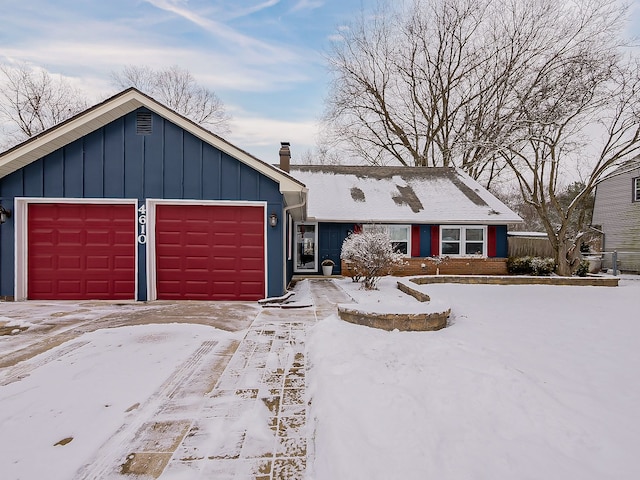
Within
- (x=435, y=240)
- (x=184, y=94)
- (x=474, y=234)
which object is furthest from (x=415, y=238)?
(x=184, y=94)

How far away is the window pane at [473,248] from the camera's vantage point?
14320 millimetres

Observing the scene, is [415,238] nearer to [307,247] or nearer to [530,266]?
[307,247]

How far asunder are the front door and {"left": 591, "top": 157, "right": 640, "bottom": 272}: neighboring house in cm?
1608

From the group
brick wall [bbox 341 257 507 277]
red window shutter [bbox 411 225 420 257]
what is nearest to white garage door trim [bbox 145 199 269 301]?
brick wall [bbox 341 257 507 277]

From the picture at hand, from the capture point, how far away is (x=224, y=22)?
12.0 meters

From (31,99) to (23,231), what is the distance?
18.5 m

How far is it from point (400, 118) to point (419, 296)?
20.6 m

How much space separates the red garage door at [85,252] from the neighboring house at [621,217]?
22241 millimetres

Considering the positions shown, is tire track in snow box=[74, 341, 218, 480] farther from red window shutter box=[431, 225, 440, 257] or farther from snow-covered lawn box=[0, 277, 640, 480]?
red window shutter box=[431, 225, 440, 257]

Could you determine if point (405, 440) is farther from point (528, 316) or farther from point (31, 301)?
point (31, 301)

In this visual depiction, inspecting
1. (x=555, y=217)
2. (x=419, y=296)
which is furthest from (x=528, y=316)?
(x=555, y=217)

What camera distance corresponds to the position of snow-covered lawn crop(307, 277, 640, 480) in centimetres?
217

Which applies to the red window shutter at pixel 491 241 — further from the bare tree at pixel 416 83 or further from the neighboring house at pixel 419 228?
the bare tree at pixel 416 83

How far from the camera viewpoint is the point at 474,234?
565 inches
